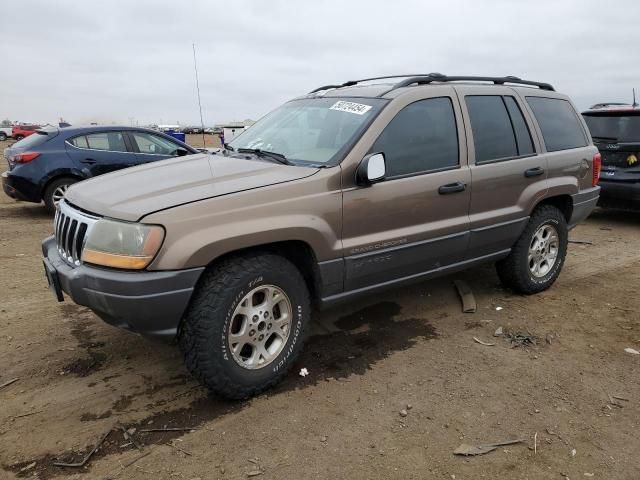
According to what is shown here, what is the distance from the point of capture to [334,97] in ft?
13.2

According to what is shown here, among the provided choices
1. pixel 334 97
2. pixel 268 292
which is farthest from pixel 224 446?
pixel 334 97

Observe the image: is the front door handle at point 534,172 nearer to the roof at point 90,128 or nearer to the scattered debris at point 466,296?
the scattered debris at point 466,296

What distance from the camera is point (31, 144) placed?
26.5ft

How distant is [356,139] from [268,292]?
1152 mm

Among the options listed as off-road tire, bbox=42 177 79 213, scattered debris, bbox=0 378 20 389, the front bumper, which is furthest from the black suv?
off-road tire, bbox=42 177 79 213

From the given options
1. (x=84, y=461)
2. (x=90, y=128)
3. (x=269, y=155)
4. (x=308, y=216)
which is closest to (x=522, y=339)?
(x=308, y=216)

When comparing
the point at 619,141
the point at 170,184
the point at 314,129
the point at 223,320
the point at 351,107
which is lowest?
the point at 223,320

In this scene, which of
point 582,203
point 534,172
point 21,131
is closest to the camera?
point 534,172

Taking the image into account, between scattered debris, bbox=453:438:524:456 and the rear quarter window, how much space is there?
2.88 meters

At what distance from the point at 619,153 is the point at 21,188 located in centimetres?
894

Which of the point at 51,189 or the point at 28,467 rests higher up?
the point at 51,189

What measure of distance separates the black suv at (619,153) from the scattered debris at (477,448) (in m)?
6.04

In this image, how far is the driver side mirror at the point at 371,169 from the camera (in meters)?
3.18

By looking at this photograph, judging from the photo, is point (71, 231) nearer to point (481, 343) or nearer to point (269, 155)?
point (269, 155)
